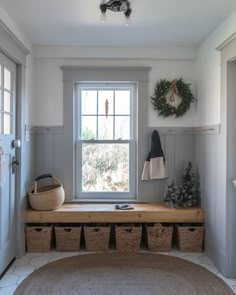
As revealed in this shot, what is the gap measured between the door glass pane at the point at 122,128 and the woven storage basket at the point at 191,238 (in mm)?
1242

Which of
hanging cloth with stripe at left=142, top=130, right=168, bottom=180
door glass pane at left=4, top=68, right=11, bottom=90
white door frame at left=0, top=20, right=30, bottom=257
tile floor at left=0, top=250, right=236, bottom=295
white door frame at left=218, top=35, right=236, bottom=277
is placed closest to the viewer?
tile floor at left=0, top=250, right=236, bottom=295

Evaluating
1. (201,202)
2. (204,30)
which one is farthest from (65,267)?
(204,30)

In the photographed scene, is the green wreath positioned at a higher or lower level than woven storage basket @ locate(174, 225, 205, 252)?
higher

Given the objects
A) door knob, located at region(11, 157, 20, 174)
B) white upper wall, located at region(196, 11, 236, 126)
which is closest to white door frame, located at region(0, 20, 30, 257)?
door knob, located at region(11, 157, 20, 174)

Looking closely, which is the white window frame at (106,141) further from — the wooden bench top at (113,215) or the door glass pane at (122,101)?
the wooden bench top at (113,215)

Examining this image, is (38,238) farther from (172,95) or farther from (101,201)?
(172,95)

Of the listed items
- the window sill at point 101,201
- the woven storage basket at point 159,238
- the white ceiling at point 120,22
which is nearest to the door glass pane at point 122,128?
the window sill at point 101,201

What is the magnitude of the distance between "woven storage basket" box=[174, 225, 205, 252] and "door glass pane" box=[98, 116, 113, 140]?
1.36 meters

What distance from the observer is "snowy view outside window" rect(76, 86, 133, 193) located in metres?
3.84

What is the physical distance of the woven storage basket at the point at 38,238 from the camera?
132 inches

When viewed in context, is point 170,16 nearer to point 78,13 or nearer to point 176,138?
point 78,13

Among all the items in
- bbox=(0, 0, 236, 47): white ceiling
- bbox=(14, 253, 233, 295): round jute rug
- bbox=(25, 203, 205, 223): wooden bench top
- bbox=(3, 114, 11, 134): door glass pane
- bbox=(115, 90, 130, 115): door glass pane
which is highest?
bbox=(0, 0, 236, 47): white ceiling

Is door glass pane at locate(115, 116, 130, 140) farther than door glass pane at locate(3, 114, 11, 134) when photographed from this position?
Yes

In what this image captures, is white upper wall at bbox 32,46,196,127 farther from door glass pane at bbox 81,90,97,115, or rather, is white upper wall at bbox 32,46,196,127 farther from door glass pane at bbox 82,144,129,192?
door glass pane at bbox 82,144,129,192
